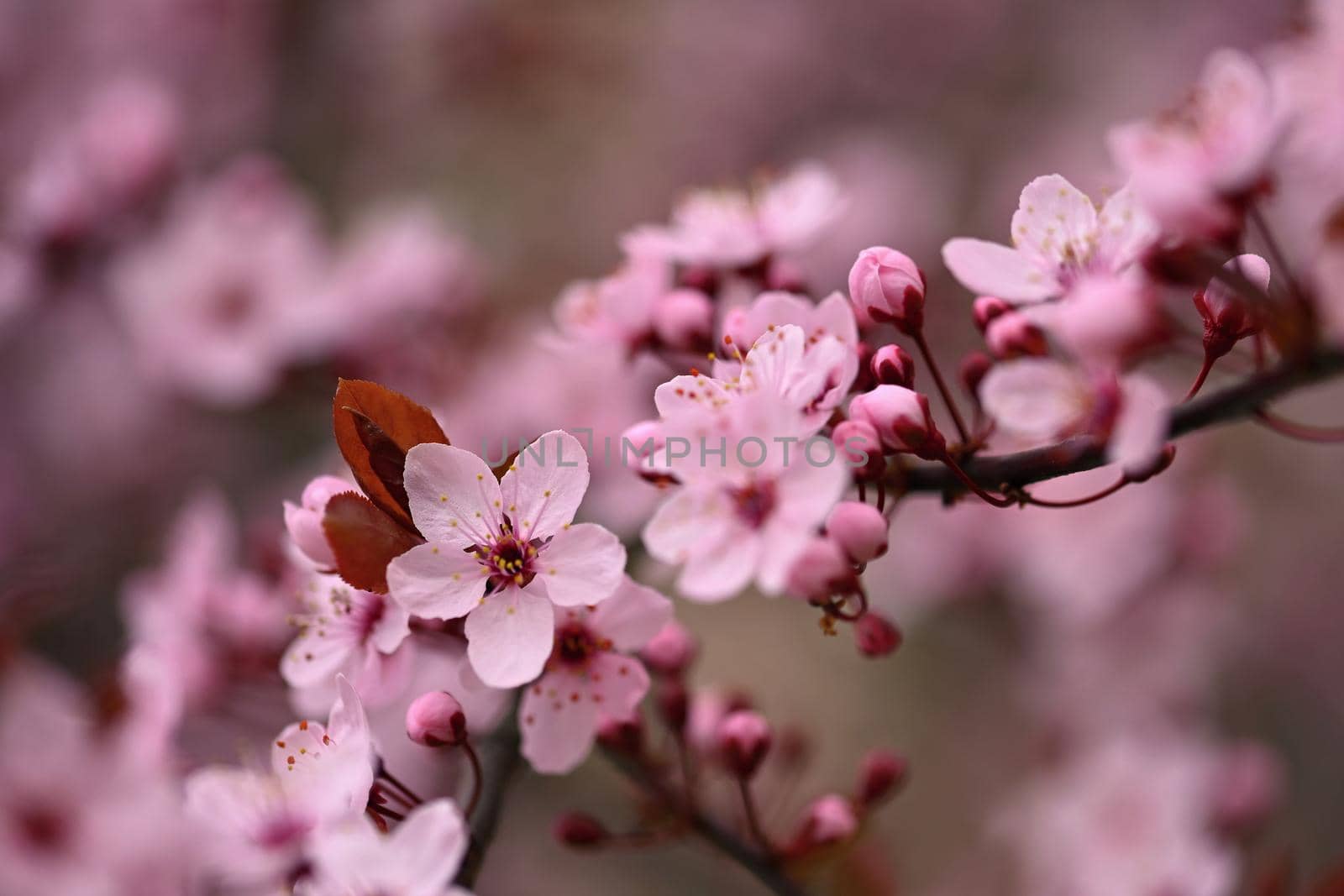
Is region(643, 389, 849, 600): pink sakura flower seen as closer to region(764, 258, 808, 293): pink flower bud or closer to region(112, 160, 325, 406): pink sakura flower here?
region(764, 258, 808, 293): pink flower bud

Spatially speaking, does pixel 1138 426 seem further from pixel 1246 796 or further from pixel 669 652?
pixel 1246 796

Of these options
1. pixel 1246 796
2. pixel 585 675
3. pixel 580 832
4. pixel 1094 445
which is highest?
pixel 1094 445

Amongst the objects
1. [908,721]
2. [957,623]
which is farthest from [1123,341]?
[908,721]

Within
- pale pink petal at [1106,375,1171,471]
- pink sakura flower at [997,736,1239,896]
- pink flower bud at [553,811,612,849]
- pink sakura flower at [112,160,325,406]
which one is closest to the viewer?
pale pink petal at [1106,375,1171,471]

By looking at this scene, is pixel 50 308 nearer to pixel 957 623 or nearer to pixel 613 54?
pixel 957 623

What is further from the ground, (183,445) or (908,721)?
(183,445)

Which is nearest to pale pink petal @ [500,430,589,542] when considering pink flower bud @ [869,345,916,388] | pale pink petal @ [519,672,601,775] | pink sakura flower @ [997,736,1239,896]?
pale pink petal @ [519,672,601,775]

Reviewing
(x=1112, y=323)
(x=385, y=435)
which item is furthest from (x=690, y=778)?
(x=1112, y=323)
